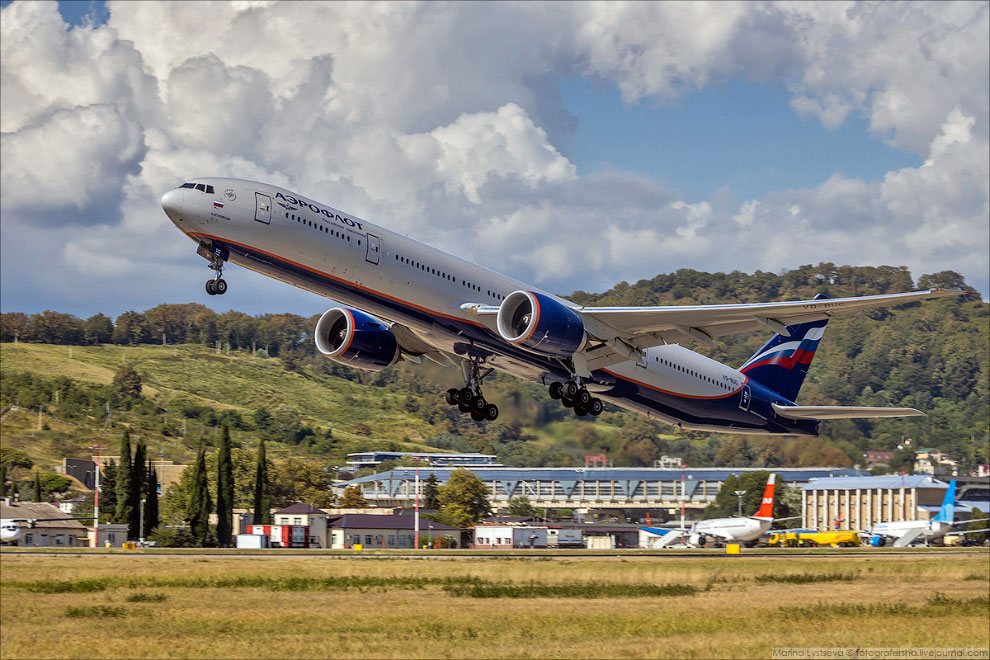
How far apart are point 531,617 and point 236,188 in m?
17.4

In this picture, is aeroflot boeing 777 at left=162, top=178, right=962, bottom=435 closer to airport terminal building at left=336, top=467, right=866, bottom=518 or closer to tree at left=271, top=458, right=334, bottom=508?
airport terminal building at left=336, top=467, right=866, bottom=518

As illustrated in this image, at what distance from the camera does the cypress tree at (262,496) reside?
267 feet

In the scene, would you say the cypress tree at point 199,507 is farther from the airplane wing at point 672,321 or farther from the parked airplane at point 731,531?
the airplane wing at point 672,321

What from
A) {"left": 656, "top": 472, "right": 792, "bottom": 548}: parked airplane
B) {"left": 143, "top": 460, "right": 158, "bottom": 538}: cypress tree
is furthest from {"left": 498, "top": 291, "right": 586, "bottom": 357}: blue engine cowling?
{"left": 143, "top": 460, "right": 158, "bottom": 538}: cypress tree

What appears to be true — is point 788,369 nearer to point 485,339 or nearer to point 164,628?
point 485,339

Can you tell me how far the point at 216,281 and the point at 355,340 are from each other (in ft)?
30.8

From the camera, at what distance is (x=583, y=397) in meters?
39.4

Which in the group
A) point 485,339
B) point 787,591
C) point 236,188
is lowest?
point 787,591

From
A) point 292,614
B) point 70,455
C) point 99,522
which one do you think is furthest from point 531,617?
point 70,455

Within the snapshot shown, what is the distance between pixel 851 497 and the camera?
330ft

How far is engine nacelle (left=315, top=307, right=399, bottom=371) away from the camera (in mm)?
41125

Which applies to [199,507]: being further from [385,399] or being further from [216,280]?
[385,399]

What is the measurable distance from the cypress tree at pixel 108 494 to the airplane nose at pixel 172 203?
5637 cm

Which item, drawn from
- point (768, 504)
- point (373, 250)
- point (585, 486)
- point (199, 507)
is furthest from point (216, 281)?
point (585, 486)
